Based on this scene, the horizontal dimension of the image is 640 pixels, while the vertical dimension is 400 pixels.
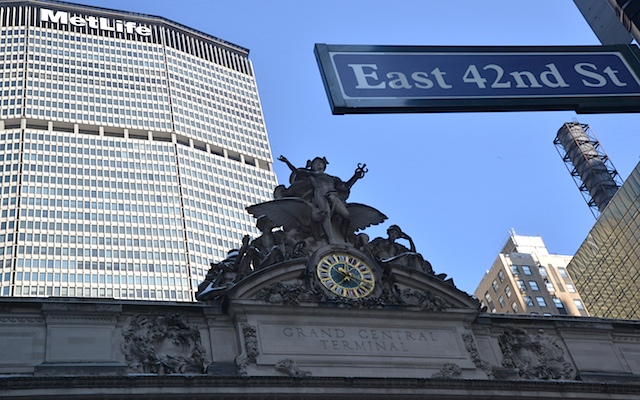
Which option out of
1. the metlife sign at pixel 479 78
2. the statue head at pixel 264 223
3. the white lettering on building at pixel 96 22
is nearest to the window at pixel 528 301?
the statue head at pixel 264 223

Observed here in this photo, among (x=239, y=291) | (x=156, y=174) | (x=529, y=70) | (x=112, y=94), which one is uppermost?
(x=112, y=94)

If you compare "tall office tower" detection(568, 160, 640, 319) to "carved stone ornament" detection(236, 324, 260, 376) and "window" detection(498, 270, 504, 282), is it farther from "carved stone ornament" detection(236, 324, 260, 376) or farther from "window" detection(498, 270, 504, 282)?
"carved stone ornament" detection(236, 324, 260, 376)

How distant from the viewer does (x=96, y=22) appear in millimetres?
132750

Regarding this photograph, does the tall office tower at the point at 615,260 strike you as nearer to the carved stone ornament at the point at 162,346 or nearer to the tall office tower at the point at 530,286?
the tall office tower at the point at 530,286

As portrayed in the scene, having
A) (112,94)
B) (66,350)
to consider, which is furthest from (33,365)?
(112,94)

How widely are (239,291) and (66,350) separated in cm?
510

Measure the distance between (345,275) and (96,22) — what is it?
11367 cm

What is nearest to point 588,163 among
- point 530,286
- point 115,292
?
point 530,286

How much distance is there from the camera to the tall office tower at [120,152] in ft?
337

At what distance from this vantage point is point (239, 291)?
26141 mm

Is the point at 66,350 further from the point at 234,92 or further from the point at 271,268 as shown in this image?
the point at 234,92

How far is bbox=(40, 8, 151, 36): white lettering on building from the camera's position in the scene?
13025cm

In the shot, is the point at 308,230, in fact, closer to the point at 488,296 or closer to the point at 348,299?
the point at 348,299

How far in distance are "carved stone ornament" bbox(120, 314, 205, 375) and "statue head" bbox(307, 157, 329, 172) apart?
324 inches
